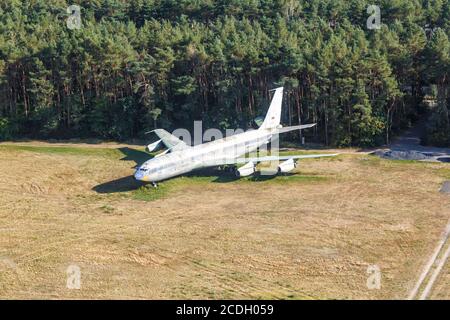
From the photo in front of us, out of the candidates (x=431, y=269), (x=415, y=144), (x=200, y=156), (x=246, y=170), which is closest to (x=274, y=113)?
(x=246, y=170)

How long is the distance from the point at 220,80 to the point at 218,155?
21883 mm

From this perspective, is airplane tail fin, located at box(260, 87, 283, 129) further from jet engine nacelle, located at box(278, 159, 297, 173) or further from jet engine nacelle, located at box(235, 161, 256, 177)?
jet engine nacelle, located at box(235, 161, 256, 177)

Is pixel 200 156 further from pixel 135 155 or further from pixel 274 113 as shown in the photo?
pixel 135 155

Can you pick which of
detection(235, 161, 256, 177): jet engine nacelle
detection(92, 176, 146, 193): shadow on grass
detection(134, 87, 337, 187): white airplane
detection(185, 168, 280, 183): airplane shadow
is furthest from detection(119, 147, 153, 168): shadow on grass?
detection(235, 161, 256, 177): jet engine nacelle

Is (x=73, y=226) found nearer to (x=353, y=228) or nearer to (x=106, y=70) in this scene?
(x=353, y=228)

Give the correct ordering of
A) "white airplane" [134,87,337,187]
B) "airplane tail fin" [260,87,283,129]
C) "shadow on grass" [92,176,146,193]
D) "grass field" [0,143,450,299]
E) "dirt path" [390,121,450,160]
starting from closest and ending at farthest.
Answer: "grass field" [0,143,450,299] < "white airplane" [134,87,337,187] < "shadow on grass" [92,176,146,193] < "airplane tail fin" [260,87,283,129] < "dirt path" [390,121,450,160]

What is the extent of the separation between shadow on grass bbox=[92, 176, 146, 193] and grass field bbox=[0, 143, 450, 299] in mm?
268

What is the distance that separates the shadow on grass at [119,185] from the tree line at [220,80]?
61.5 feet

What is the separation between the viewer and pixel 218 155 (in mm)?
72375

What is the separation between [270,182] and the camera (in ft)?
234

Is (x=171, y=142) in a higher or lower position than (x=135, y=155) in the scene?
higher

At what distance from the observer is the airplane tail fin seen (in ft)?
260

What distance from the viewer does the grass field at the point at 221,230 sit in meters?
46.9
